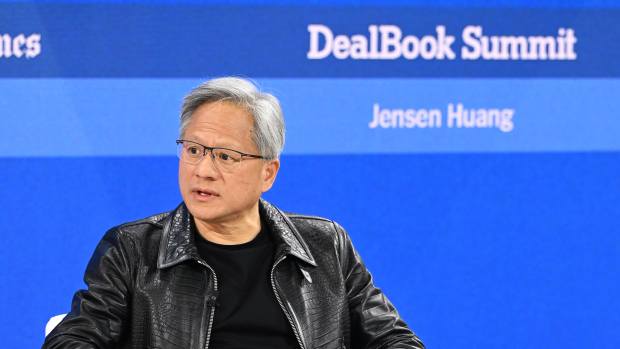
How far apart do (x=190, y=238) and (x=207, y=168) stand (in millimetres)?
181

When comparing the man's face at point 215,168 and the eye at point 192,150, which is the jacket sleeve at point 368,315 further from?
the eye at point 192,150

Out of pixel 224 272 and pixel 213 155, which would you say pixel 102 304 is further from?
pixel 213 155

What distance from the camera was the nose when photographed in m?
2.57

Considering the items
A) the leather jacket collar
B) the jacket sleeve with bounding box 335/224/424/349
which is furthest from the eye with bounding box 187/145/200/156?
the jacket sleeve with bounding box 335/224/424/349

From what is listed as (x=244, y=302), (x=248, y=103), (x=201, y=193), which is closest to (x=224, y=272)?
(x=244, y=302)

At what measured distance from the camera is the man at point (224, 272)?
8.28 feet

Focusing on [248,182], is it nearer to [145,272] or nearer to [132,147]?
[145,272]

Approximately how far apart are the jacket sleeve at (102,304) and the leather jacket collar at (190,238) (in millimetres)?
98

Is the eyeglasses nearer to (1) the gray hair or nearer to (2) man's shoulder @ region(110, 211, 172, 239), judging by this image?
(1) the gray hair

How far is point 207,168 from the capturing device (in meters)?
2.58

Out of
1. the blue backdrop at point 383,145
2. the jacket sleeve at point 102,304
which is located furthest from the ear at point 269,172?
the blue backdrop at point 383,145

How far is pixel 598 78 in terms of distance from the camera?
14.1 ft

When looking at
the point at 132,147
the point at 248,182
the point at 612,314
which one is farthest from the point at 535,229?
the point at 248,182

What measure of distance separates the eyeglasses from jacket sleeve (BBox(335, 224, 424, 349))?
1.24 ft
